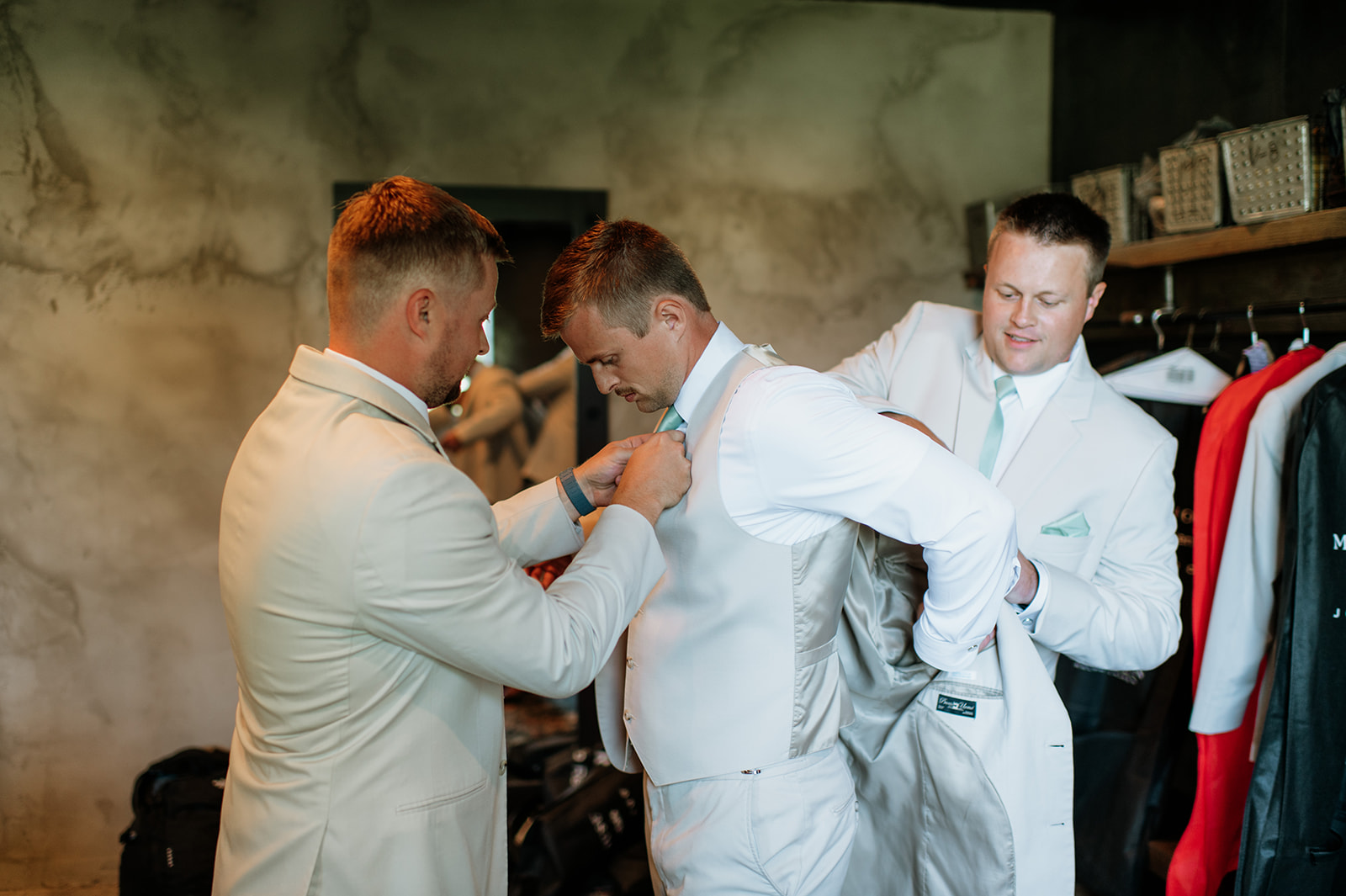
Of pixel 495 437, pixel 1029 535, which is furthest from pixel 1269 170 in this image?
pixel 495 437

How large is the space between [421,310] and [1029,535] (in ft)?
4.60

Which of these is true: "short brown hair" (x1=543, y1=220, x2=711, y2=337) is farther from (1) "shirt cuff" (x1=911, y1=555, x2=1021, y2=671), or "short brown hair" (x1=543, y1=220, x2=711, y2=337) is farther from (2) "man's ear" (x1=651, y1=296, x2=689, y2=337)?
(1) "shirt cuff" (x1=911, y1=555, x2=1021, y2=671)

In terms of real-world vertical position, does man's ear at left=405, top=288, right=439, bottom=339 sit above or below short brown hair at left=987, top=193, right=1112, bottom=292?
below

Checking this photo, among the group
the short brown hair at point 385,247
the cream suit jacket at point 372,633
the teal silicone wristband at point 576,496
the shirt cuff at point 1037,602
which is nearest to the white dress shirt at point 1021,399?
the shirt cuff at point 1037,602

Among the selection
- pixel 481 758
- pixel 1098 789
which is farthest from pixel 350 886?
pixel 1098 789

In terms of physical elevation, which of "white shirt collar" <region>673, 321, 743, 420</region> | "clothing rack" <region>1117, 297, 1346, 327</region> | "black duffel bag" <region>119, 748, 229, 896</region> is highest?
"clothing rack" <region>1117, 297, 1346, 327</region>

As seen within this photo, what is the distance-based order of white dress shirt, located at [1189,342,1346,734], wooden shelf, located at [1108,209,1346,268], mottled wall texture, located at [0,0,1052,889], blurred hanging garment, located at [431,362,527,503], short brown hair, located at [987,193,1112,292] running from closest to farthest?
1. short brown hair, located at [987,193,1112,292]
2. white dress shirt, located at [1189,342,1346,734]
3. wooden shelf, located at [1108,209,1346,268]
4. mottled wall texture, located at [0,0,1052,889]
5. blurred hanging garment, located at [431,362,527,503]

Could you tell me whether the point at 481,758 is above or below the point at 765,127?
below

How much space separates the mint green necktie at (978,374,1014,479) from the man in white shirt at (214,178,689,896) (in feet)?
3.28

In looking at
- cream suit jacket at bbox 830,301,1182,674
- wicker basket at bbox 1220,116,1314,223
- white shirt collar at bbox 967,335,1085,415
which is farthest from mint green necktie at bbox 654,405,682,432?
wicker basket at bbox 1220,116,1314,223

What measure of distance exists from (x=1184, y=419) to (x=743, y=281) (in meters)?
1.75

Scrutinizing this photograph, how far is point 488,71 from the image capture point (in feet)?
11.6

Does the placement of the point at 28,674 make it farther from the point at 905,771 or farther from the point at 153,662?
the point at 905,771

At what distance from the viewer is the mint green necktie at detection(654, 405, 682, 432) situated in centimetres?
174
